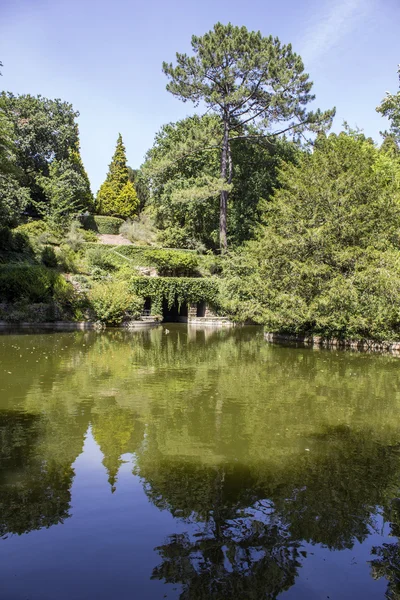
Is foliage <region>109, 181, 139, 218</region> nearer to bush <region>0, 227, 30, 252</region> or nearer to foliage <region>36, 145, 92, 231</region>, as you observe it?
foliage <region>36, 145, 92, 231</region>

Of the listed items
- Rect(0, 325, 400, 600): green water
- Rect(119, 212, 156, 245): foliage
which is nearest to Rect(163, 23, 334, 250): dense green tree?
Rect(119, 212, 156, 245): foliage

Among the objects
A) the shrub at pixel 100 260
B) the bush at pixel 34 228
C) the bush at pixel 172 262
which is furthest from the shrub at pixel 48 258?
the bush at pixel 172 262

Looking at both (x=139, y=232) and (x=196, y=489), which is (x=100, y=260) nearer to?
(x=139, y=232)

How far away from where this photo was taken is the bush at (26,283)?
23.2 meters

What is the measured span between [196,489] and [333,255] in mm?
15179

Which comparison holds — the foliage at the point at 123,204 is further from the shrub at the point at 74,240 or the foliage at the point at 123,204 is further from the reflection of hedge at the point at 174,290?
the reflection of hedge at the point at 174,290

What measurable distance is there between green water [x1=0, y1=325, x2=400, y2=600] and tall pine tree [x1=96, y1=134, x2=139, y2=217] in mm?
39532

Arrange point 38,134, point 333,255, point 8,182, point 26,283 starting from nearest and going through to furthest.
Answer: point 333,255, point 26,283, point 8,182, point 38,134

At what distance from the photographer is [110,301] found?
952 inches

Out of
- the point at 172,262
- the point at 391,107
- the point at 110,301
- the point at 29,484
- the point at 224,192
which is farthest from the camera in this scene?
the point at 224,192

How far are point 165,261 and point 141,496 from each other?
2705cm

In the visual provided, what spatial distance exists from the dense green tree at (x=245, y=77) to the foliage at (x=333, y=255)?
37.5 feet

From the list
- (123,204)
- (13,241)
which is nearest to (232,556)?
(13,241)

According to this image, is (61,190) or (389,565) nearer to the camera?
(389,565)
